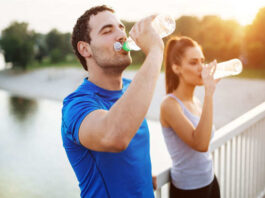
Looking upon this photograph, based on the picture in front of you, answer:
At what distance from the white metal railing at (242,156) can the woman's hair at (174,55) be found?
1.38ft

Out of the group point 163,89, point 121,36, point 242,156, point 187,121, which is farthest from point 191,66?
point 163,89

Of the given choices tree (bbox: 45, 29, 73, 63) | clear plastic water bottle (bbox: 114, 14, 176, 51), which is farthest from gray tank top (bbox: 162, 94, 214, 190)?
tree (bbox: 45, 29, 73, 63)

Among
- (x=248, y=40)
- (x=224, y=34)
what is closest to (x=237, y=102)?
(x=248, y=40)

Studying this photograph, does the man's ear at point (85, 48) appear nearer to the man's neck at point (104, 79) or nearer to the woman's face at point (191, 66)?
the man's neck at point (104, 79)

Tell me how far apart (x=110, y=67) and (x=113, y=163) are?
1.09ft

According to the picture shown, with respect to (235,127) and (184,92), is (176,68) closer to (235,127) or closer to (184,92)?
(184,92)

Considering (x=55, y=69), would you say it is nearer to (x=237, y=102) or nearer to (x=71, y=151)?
(x=237, y=102)

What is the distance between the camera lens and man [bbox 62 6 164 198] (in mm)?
746

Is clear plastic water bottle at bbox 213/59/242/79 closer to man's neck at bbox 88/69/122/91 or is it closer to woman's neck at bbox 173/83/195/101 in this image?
woman's neck at bbox 173/83/195/101

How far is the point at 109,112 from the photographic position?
745mm

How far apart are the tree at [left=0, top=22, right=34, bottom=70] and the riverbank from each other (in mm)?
1538

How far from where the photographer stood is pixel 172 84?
5.23ft

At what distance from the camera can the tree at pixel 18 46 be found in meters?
27.2

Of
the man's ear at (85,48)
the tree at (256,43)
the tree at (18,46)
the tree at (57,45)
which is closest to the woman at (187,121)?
the man's ear at (85,48)
